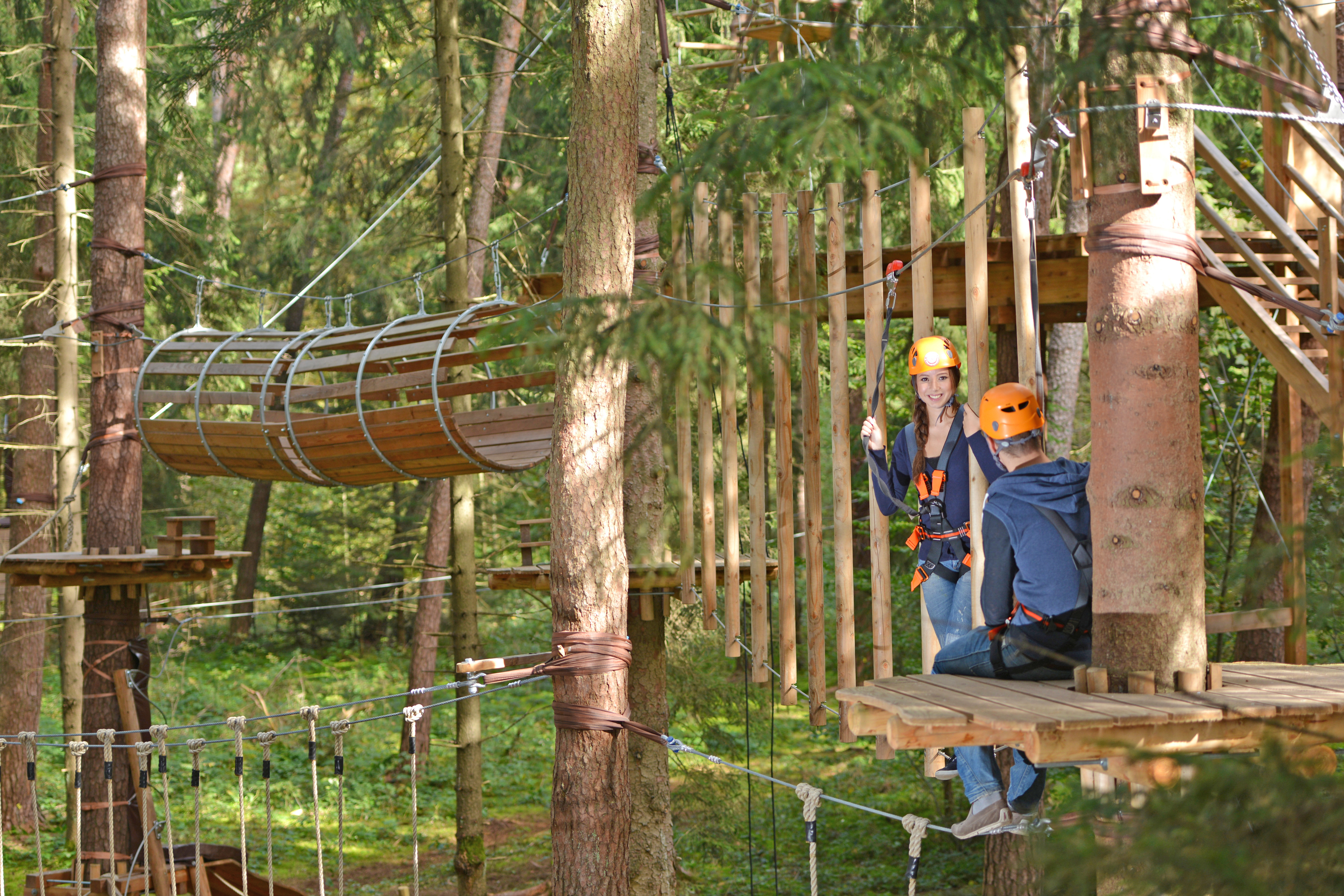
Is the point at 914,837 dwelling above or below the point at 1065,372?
below

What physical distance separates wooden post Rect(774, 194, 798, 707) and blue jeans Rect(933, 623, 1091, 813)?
1.16m

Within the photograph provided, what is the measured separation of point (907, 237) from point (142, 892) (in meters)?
8.67

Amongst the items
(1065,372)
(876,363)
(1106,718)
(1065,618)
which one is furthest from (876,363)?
(1065,372)

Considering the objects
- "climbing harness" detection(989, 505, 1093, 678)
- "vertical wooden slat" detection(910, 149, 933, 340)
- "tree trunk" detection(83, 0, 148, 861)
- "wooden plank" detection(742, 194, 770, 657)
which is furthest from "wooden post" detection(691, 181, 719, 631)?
"tree trunk" detection(83, 0, 148, 861)

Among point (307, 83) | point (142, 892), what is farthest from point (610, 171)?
point (307, 83)

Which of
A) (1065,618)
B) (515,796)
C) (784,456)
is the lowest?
(515,796)

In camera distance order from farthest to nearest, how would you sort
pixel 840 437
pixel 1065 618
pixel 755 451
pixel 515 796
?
pixel 515 796
pixel 755 451
pixel 840 437
pixel 1065 618

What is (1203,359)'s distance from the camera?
32.0ft

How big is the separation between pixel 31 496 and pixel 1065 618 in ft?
35.5

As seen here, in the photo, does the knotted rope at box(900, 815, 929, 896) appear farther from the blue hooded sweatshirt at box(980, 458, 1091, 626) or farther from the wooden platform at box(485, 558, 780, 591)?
the wooden platform at box(485, 558, 780, 591)

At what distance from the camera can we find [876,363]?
4.24m

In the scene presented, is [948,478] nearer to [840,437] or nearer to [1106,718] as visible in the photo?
[840,437]

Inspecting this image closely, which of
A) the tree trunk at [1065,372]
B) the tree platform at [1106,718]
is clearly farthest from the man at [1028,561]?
the tree trunk at [1065,372]

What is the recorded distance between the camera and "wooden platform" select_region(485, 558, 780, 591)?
592cm
